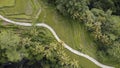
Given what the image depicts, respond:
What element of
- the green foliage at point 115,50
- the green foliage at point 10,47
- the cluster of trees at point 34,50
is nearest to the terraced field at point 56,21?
the cluster of trees at point 34,50

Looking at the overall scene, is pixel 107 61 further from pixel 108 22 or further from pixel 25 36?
pixel 25 36

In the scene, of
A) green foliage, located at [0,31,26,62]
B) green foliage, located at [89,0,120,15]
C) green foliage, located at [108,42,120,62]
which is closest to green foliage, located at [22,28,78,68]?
green foliage, located at [0,31,26,62]

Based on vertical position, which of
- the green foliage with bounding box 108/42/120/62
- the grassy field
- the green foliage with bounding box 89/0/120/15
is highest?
the grassy field

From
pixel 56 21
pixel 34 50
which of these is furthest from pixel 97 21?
pixel 34 50

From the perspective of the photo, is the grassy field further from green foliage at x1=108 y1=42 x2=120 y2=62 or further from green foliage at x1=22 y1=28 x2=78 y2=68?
green foliage at x1=108 y1=42 x2=120 y2=62

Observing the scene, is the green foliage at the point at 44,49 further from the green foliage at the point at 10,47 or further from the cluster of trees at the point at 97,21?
the cluster of trees at the point at 97,21

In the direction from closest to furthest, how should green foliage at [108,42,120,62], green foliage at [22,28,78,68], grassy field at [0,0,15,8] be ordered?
green foliage at [22,28,78,68], grassy field at [0,0,15,8], green foliage at [108,42,120,62]
